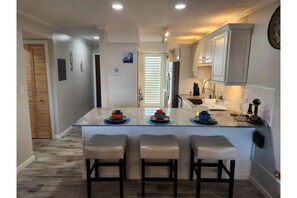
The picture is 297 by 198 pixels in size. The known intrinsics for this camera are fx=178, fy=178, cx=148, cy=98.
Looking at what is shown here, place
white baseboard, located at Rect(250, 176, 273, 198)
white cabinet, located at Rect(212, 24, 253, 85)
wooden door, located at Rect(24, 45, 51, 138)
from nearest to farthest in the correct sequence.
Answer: white baseboard, located at Rect(250, 176, 273, 198), white cabinet, located at Rect(212, 24, 253, 85), wooden door, located at Rect(24, 45, 51, 138)

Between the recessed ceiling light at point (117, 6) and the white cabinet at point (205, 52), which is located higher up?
the recessed ceiling light at point (117, 6)

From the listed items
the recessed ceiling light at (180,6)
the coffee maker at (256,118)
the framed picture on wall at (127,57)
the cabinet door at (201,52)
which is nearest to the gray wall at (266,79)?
the coffee maker at (256,118)

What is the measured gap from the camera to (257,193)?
7.40 feet

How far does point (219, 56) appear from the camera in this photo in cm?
291

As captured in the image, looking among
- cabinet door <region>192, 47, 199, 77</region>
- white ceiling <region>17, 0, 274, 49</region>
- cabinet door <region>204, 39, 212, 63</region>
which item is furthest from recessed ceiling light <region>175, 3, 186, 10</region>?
cabinet door <region>192, 47, 199, 77</region>

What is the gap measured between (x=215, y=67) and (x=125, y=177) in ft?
7.53

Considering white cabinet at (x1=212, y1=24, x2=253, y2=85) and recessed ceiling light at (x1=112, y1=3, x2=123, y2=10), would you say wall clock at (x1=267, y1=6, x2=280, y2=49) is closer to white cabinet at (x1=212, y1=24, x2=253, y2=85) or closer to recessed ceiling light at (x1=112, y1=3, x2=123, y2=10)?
white cabinet at (x1=212, y1=24, x2=253, y2=85)

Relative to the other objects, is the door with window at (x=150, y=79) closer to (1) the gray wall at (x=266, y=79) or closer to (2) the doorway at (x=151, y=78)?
(2) the doorway at (x=151, y=78)

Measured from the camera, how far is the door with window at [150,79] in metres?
6.64

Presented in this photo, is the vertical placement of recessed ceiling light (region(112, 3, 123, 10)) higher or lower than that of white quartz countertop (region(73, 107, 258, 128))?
higher

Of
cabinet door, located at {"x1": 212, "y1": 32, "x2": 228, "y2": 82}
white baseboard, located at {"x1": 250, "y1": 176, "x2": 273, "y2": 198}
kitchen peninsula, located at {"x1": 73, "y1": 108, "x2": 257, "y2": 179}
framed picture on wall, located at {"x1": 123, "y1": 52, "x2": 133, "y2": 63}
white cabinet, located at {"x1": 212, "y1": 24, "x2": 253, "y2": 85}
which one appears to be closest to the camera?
white baseboard, located at {"x1": 250, "y1": 176, "x2": 273, "y2": 198}

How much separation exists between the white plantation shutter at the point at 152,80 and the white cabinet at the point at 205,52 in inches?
107

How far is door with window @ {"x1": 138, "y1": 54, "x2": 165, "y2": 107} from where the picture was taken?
261 inches

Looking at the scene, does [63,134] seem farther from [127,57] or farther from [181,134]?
[181,134]
